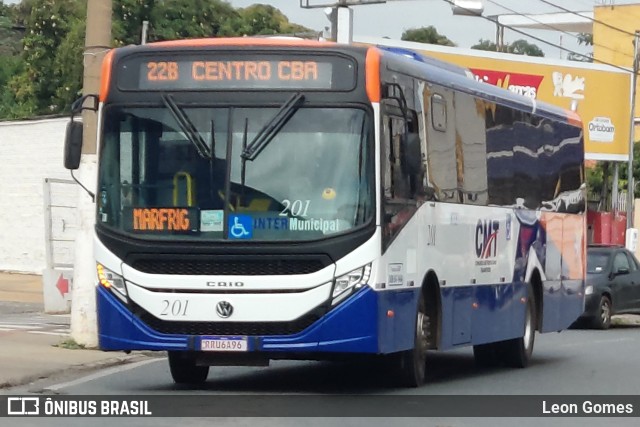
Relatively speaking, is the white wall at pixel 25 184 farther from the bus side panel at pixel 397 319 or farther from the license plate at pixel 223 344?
the license plate at pixel 223 344

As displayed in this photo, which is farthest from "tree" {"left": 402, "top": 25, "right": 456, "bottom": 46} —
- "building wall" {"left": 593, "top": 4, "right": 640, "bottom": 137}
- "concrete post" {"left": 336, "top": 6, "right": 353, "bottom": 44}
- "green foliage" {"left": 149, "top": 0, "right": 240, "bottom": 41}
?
"concrete post" {"left": 336, "top": 6, "right": 353, "bottom": 44}

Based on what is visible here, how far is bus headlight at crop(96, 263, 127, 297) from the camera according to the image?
12891 millimetres

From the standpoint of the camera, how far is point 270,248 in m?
12.5

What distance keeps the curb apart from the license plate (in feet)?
6.12

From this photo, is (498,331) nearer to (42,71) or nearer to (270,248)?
(270,248)

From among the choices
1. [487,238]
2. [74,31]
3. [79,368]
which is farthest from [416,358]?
[74,31]

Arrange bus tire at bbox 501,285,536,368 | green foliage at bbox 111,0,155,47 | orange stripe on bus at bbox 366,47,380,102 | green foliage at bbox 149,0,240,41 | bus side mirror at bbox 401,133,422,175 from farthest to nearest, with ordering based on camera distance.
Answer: green foliage at bbox 149,0,240,41 < green foliage at bbox 111,0,155,47 < bus tire at bbox 501,285,536,368 < bus side mirror at bbox 401,133,422,175 < orange stripe on bus at bbox 366,47,380,102

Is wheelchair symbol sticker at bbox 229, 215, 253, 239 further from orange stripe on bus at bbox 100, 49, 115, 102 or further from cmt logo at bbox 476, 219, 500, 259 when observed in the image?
cmt logo at bbox 476, 219, 500, 259

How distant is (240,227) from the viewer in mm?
12562

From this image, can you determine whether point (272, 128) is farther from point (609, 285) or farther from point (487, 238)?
point (609, 285)

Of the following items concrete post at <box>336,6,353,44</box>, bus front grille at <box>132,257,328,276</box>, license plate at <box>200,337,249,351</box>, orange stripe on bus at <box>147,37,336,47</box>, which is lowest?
license plate at <box>200,337,249,351</box>

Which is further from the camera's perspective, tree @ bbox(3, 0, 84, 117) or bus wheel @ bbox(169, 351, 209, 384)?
tree @ bbox(3, 0, 84, 117)

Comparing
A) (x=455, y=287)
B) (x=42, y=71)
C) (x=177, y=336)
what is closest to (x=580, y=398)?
(x=455, y=287)

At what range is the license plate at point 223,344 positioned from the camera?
12.5 m
